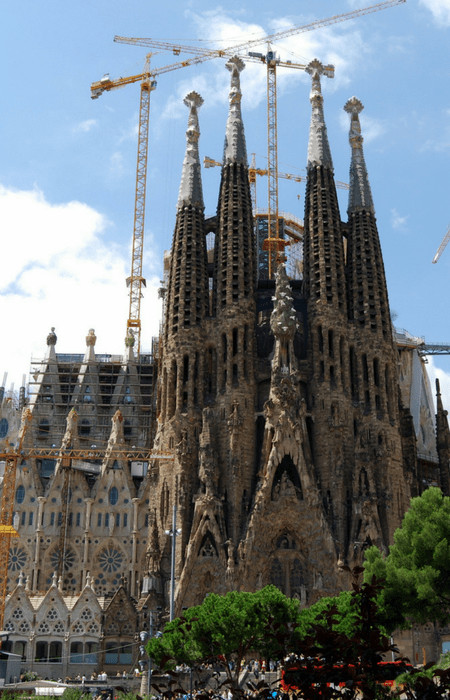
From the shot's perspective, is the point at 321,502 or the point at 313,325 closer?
the point at 321,502

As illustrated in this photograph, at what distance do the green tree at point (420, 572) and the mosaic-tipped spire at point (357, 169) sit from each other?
3404cm

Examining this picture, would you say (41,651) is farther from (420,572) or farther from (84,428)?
(420,572)

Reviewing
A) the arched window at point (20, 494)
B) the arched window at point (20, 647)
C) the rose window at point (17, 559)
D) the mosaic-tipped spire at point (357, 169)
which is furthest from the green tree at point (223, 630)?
the mosaic-tipped spire at point (357, 169)

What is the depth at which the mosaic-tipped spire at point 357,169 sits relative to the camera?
64.8 m

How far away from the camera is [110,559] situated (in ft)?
201

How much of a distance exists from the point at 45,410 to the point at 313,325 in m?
29.1

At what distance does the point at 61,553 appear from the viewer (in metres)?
60.4

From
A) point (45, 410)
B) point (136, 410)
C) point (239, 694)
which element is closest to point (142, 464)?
point (136, 410)

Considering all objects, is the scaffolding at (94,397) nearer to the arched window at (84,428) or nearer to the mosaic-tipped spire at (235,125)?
the arched window at (84,428)

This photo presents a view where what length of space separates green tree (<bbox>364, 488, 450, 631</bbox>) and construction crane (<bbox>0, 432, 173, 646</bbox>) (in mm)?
23705

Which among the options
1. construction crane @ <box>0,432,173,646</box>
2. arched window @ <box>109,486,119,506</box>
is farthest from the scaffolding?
arched window @ <box>109,486,119,506</box>

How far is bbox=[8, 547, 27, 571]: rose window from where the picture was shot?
6100cm

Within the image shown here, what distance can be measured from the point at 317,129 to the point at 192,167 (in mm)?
10459

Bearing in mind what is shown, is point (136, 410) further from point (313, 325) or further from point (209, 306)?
point (313, 325)
